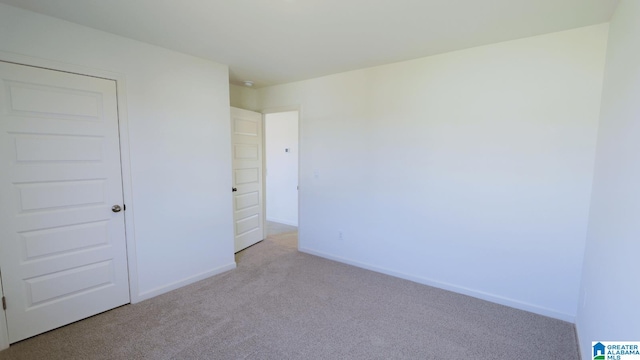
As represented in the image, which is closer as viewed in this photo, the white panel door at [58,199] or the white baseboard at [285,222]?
the white panel door at [58,199]

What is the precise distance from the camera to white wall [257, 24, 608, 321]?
92.8 inches

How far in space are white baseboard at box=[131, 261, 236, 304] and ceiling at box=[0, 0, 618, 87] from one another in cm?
252

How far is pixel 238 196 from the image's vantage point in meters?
4.14

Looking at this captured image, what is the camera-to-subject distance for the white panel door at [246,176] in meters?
4.05

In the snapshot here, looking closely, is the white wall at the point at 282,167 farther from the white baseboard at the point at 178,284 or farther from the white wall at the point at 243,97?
the white baseboard at the point at 178,284

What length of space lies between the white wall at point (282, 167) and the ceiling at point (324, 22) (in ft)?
8.87

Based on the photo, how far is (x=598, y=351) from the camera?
1563 millimetres

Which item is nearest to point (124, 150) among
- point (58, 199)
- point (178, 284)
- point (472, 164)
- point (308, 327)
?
point (58, 199)

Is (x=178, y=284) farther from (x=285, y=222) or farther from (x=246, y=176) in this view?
(x=285, y=222)

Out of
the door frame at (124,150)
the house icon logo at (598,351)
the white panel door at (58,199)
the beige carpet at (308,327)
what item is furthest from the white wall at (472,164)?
the white panel door at (58,199)

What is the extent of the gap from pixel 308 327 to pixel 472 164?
88.5 inches

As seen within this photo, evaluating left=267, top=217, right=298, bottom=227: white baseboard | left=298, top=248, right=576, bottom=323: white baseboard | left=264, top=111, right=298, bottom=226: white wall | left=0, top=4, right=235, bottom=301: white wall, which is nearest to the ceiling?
left=0, top=4, right=235, bottom=301: white wall

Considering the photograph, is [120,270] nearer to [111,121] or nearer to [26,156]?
[26,156]

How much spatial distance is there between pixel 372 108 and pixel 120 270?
10.6 feet
